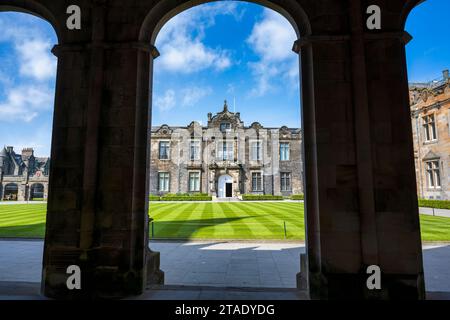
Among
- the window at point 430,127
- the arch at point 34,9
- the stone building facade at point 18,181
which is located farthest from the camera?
the stone building facade at point 18,181

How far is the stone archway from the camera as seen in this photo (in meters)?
3.92

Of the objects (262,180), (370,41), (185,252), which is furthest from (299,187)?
(370,41)

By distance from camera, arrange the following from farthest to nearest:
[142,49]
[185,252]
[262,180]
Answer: [262,180] → [185,252] → [142,49]

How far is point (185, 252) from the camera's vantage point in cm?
823

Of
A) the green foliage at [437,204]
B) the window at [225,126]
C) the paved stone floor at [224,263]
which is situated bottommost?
the paved stone floor at [224,263]

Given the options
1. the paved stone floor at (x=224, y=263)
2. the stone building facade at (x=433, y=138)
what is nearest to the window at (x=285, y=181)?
the stone building facade at (x=433, y=138)

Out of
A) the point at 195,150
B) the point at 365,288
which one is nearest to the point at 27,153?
the point at 195,150

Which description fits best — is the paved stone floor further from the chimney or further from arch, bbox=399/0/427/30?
the chimney

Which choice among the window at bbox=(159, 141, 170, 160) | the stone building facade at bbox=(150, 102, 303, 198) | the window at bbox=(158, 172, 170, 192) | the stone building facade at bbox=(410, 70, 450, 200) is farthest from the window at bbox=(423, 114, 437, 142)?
the window at bbox=(158, 172, 170, 192)

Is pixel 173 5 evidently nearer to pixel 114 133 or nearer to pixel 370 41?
pixel 114 133

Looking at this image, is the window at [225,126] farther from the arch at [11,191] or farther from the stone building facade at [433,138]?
the arch at [11,191]

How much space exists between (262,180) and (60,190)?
3579 centimetres

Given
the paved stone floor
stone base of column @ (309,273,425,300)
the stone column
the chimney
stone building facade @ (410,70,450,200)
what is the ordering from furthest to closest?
the chimney, stone building facade @ (410,70,450,200), the paved stone floor, the stone column, stone base of column @ (309,273,425,300)

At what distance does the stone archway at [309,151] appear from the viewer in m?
3.92
